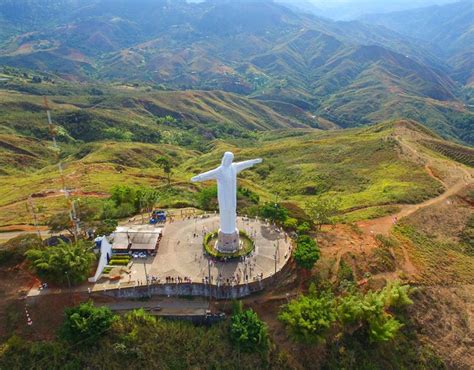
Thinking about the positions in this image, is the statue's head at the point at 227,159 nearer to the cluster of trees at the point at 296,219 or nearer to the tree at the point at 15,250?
the cluster of trees at the point at 296,219

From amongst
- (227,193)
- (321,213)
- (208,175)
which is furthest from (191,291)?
(321,213)

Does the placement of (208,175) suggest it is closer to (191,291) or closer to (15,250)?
(191,291)

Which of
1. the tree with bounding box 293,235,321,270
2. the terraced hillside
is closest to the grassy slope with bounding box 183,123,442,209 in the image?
the terraced hillside

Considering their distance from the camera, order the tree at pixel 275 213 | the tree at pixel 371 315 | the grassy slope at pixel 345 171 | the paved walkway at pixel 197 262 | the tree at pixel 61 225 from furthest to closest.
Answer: the grassy slope at pixel 345 171, the tree at pixel 275 213, the tree at pixel 61 225, the paved walkway at pixel 197 262, the tree at pixel 371 315

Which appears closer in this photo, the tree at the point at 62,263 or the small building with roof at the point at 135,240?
the tree at the point at 62,263

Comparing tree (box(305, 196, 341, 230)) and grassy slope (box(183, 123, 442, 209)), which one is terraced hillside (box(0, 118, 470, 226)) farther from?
tree (box(305, 196, 341, 230))

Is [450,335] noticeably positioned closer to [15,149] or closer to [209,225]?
[209,225]

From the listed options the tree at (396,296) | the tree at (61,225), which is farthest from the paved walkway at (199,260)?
the tree at (61,225)
